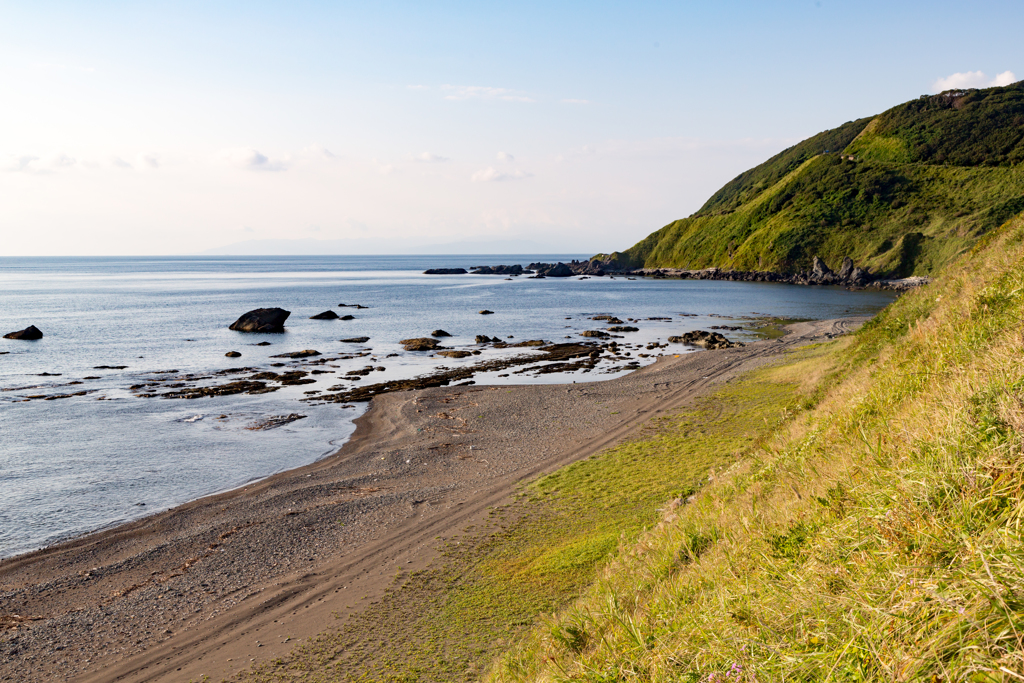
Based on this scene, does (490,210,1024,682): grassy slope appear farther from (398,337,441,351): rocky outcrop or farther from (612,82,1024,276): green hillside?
(612,82,1024,276): green hillside

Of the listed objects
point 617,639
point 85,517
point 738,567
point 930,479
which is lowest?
point 85,517

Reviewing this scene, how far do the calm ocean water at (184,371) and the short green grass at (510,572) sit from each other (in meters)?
12.9

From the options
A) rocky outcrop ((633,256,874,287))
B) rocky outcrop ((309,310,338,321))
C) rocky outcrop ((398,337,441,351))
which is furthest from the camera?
rocky outcrop ((633,256,874,287))

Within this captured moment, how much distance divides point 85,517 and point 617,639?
70.6 ft

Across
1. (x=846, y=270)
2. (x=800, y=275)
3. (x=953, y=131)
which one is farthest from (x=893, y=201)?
(x=953, y=131)

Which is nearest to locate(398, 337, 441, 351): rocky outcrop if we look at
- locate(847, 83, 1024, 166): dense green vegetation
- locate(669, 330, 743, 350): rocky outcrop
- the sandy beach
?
locate(669, 330, 743, 350): rocky outcrop

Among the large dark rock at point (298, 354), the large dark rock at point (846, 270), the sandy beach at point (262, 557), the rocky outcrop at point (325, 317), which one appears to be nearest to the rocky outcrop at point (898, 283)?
the large dark rock at point (846, 270)

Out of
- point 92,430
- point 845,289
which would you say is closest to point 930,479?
point 92,430

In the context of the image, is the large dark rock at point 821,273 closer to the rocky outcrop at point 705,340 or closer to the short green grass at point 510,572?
the rocky outcrop at point 705,340

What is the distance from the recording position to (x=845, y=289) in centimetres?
11294

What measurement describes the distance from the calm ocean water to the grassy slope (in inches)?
785

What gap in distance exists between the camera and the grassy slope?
3.57 metres

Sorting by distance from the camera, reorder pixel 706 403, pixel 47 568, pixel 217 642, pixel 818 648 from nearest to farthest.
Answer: pixel 818 648, pixel 217 642, pixel 47 568, pixel 706 403

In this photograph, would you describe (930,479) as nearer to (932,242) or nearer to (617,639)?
(617,639)
